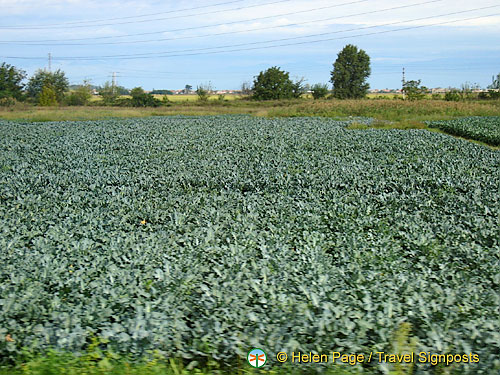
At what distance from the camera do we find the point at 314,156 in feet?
55.6

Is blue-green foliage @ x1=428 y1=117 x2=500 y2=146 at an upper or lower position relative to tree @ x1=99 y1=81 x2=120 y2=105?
lower

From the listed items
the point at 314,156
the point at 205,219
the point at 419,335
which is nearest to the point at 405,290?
the point at 419,335

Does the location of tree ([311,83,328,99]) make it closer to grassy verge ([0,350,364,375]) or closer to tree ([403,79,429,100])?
tree ([403,79,429,100])

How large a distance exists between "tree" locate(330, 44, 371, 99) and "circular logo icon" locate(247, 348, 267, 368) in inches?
3286

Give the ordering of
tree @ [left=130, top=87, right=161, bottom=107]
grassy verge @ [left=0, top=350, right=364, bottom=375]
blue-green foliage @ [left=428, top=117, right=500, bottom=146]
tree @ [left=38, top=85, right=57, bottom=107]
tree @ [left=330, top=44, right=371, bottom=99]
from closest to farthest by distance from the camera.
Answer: grassy verge @ [left=0, top=350, right=364, bottom=375] → blue-green foliage @ [left=428, top=117, right=500, bottom=146] → tree @ [left=38, top=85, right=57, bottom=107] → tree @ [left=130, top=87, right=161, bottom=107] → tree @ [left=330, top=44, right=371, bottom=99]

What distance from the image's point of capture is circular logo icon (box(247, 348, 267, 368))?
418 centimetres

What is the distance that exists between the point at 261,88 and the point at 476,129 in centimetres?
5559

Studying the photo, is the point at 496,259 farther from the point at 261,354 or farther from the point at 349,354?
the point at 261,354

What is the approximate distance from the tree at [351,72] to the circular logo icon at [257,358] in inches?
3286

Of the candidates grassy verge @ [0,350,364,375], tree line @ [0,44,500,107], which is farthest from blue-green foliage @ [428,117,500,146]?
tree line @ [0,44,500,107]

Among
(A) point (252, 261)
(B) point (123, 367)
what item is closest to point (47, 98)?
(A) point (252, 261)

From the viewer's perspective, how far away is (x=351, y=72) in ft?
284

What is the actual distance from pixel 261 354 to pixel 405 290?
5.92 feet

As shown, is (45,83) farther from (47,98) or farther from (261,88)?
(261,88)
